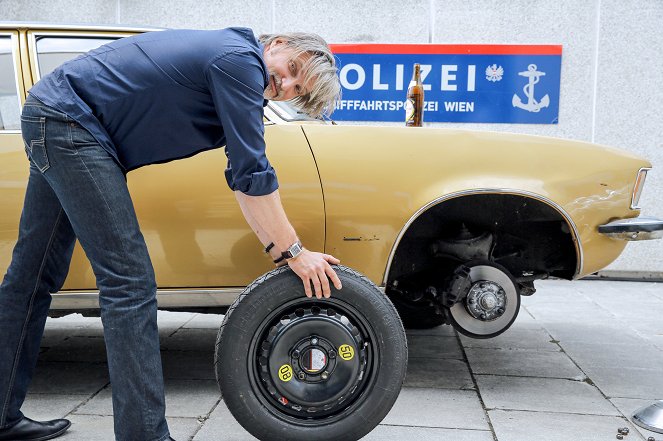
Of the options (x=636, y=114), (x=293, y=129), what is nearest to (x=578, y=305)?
(x=636, y=114)

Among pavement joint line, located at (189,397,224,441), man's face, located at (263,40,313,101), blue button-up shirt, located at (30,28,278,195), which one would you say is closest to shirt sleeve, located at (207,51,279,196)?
blue button-up shirt, located at (30,28,278,195)

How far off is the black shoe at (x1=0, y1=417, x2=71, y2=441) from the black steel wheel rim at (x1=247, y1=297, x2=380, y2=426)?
2.74ft

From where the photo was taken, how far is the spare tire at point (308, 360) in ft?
7.95

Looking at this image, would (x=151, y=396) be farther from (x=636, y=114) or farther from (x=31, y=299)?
(x=636, y=114)

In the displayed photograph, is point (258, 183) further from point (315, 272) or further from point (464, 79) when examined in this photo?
point (464, 79)

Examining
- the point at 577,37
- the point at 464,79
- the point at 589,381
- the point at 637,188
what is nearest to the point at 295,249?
the point at 637,188

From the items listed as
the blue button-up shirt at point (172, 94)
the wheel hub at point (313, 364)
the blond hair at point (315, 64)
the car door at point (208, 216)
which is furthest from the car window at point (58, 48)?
the wheel hub at point (313, 364)

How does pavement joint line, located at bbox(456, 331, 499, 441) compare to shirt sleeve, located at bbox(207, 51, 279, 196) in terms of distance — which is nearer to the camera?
shirt sleeve, located at bbox(207, 51, 279, 196)

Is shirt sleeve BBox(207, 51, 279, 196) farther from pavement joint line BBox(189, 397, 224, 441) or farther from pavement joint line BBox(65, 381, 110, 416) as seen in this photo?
pavement joint line BBox(65, 381, 110, 416)

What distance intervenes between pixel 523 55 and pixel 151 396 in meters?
5.51

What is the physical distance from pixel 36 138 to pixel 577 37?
5765 millimetres

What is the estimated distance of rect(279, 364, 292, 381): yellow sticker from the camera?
2474 mm

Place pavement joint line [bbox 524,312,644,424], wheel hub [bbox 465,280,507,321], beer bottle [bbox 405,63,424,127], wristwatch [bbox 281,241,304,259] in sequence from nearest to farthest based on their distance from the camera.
Result: wristwatch [bbox 281,241,304,259] < pavement joint line [bbox 524,312,644,424] < wheel hub [bbox 465,280,507,321] < beer bottle [bbox 405,63,424,127]

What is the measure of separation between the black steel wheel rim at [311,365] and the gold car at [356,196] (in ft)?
1.84
